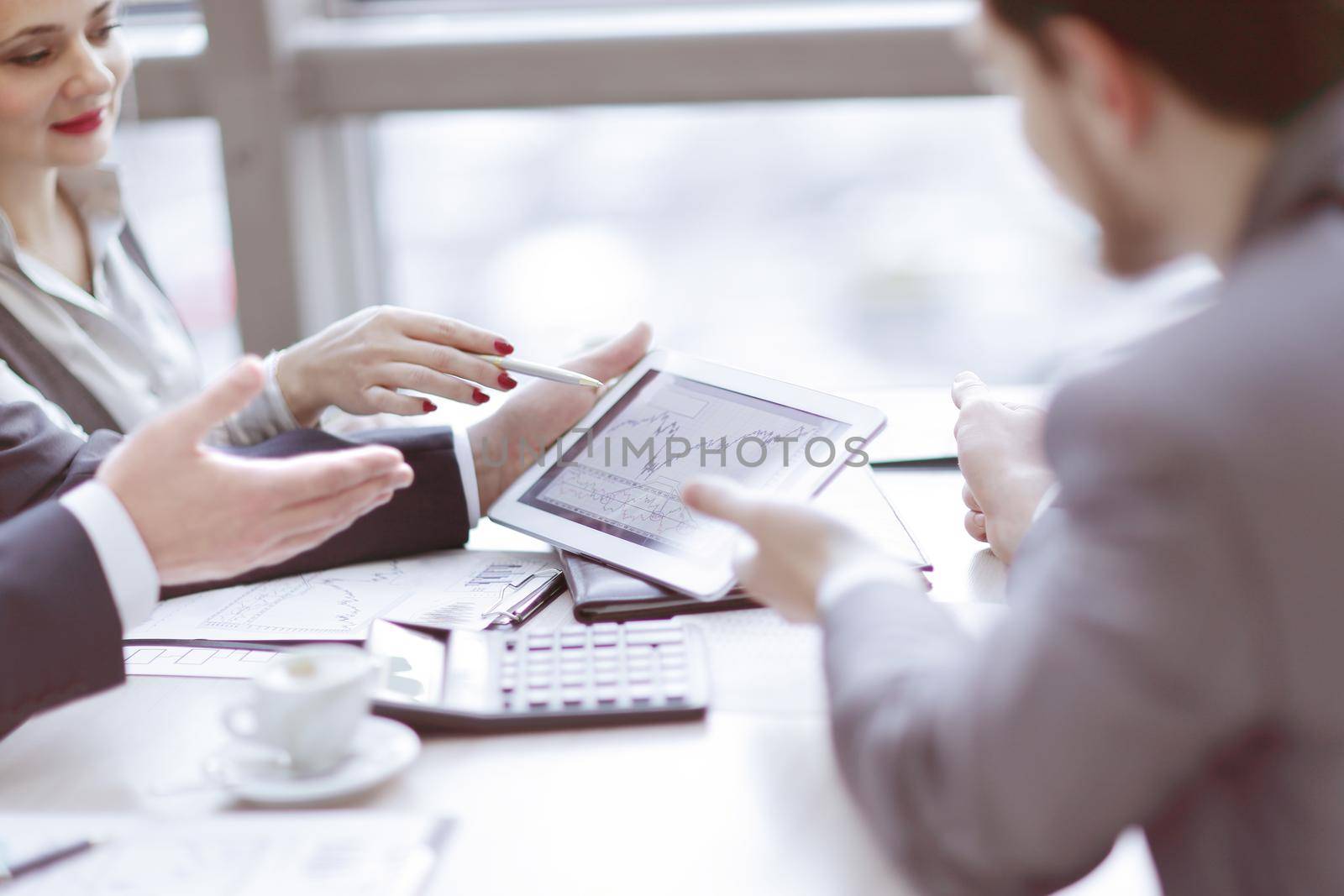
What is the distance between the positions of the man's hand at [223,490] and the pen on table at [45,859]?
0.67 feet

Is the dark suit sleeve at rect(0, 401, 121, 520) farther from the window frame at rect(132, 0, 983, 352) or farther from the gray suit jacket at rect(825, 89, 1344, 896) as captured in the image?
the window frame at rect(132, 0, 983, 352)

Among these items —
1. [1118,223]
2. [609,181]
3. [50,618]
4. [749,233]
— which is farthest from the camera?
[749,233]

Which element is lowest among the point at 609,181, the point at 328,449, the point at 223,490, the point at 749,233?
the point at 749,233

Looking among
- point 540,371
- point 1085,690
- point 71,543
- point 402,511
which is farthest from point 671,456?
point 1085,690

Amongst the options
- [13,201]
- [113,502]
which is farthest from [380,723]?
[13,201]

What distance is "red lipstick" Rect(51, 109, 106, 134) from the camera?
4.39ft

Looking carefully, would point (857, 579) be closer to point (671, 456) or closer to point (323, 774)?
point (323, 774)

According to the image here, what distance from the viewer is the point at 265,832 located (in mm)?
658

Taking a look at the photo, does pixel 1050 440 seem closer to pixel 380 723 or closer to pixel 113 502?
pixel 380 723

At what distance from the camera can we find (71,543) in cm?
77

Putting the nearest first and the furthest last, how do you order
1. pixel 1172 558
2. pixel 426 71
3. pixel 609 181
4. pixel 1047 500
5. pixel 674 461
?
pixel 1172 558, pixel 1047 500, pixel 674 461, pixel 426 71, pixel 609 181

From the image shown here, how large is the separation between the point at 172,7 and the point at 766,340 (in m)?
1.47

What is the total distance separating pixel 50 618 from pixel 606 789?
36 cm

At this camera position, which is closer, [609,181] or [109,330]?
[109,330]
